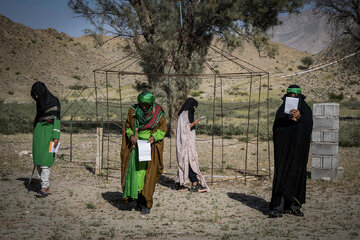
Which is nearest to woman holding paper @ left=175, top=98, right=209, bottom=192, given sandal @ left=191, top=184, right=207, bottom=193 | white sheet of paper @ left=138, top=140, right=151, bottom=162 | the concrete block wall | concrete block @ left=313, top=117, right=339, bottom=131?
sandal @ left=191, top=184, right=207, bottom=193

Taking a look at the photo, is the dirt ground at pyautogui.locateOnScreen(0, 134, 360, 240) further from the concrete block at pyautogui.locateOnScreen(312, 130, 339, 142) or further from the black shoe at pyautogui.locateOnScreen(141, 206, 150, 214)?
the concrete block at pyautogui.locateOnScreen(312, 130, 339, 142)

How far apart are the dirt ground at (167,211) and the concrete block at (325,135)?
909mm

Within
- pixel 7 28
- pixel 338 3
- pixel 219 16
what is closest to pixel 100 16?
pixel 219 16

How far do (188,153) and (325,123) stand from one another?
10.7 feet

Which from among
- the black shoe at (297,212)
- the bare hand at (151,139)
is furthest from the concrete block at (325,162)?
the bare hand at (151,139)

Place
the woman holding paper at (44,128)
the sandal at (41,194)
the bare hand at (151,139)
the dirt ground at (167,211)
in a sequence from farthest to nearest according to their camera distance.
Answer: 1. the sandal at (41,194)
2. the woman holding paper at (44,128)
3. the bare hand at (151,139)
4. the dirt ground at (167,211)

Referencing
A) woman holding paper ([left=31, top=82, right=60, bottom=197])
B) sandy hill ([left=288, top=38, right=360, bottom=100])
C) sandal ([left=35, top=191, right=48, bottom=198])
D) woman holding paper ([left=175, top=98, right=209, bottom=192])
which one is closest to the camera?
woman holding paper ([left=31, top=82, right=60, bottom=197])

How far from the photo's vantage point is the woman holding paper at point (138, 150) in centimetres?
599

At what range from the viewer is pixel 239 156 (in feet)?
39.9

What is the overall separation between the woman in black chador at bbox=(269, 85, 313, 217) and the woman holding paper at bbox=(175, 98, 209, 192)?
6.32 feet

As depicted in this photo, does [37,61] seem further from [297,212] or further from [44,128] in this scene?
[297,212]

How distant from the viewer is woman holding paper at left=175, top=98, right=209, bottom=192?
757 cm

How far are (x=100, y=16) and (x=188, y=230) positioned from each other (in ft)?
38.5

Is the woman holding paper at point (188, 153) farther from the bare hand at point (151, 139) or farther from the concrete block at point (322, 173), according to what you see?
the concrete block at point (322, 173)
